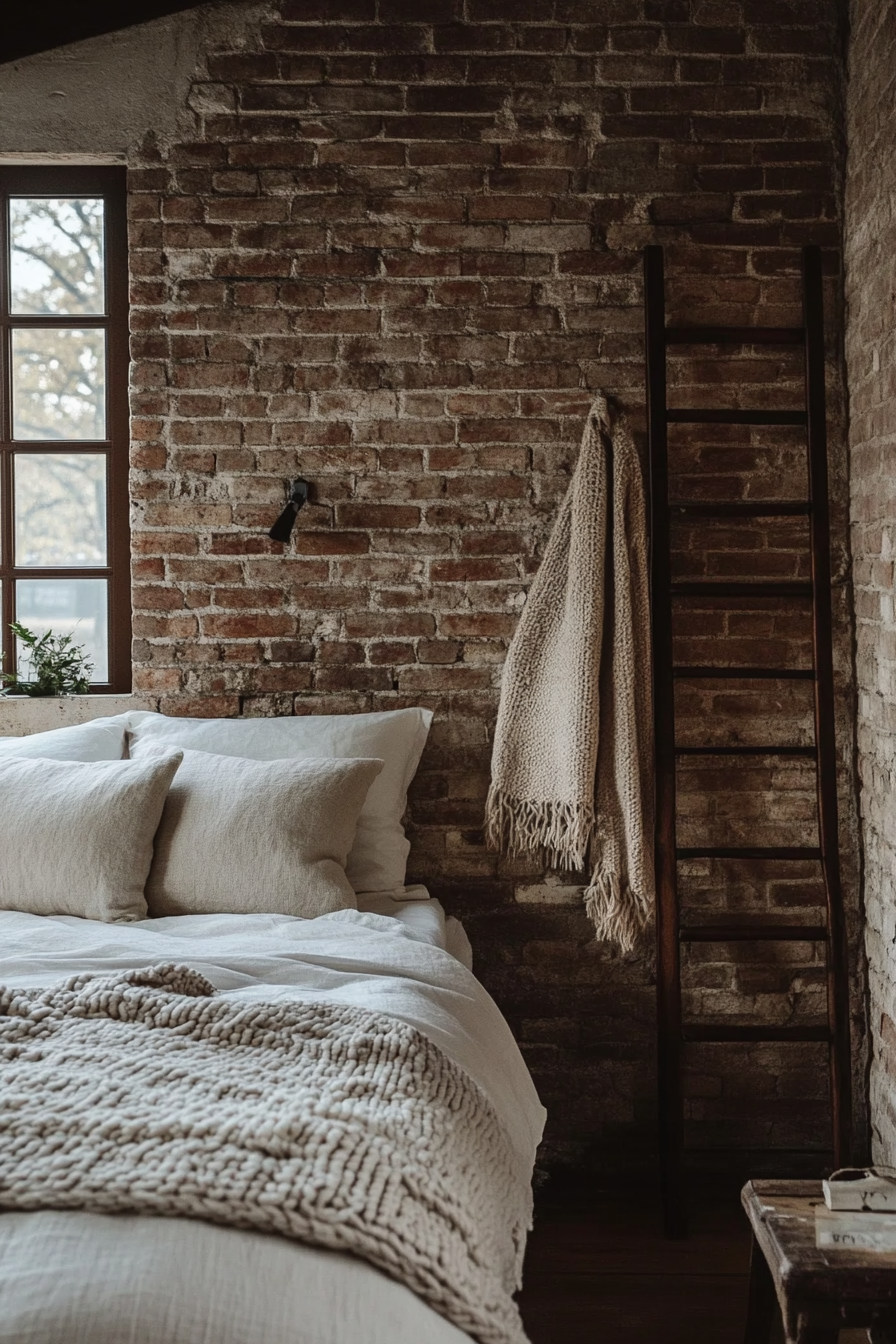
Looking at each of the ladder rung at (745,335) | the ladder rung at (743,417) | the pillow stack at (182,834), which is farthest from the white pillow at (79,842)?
the ladder rung at (745,335)

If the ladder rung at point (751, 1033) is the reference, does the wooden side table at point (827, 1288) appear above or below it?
below

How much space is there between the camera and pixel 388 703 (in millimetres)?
2883

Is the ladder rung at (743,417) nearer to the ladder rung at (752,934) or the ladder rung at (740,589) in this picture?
the ladder rung at (740,589)

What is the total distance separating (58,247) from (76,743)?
1.40 metres

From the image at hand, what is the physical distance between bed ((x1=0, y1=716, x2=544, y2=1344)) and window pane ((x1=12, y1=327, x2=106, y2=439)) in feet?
2.98

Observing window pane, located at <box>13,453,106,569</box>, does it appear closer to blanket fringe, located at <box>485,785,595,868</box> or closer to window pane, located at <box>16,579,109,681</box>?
window pane, located at <box>16,579,109,681</box>

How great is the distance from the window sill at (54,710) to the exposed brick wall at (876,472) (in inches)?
72.7

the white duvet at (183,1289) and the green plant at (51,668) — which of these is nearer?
the white duvet at (183,1289)

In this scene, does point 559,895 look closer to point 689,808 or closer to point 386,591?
point 689,808

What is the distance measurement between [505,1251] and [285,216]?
2431mm

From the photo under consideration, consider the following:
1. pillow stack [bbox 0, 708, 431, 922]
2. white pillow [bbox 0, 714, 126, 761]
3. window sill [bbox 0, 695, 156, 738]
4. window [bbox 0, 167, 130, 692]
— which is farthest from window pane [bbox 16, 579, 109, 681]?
pillow stack [bbox 0, 708, 431, 922]

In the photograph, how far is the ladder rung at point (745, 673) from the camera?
8.71 feet

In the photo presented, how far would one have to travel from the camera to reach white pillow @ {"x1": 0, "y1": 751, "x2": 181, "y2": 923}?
230 cm

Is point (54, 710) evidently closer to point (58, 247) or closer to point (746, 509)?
point (58, 247)
